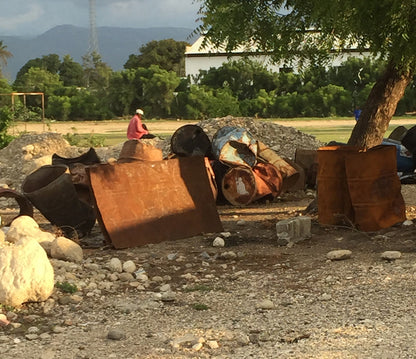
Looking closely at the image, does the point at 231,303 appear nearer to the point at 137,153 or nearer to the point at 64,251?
the point at 64,251

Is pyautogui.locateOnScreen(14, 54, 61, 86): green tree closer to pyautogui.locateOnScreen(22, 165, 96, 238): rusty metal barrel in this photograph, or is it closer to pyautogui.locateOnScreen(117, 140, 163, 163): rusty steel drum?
pyautogui.locateOnScreen(117, 140, 163, 163): rusty steel drum

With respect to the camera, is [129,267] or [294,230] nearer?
[129,267]

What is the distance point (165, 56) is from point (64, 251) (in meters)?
55.4

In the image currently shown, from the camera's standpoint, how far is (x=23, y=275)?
643 cm

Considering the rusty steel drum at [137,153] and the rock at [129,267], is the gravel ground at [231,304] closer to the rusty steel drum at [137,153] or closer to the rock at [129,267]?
the rock at [129,267]

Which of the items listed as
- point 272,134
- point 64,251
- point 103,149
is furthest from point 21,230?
point 103,149

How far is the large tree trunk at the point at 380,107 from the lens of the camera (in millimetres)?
10703

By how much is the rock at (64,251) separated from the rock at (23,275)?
1.36 m

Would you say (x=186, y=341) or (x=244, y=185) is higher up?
(x=244, y=185)

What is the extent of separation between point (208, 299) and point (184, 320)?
66 cm

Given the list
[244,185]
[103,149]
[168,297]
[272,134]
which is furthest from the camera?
[103,149]

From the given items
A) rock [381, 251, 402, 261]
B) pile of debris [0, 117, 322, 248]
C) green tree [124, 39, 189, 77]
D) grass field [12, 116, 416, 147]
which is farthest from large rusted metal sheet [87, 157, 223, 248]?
green tree [124, 39, 189, 77]

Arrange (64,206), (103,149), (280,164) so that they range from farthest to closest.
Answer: (103,149)
(280,164)
(64,206)

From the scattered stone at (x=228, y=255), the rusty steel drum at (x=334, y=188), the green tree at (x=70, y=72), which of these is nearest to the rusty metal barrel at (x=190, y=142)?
the rusty steel drum at (x=334, y=188)
